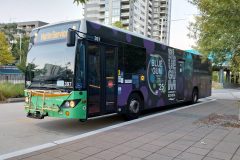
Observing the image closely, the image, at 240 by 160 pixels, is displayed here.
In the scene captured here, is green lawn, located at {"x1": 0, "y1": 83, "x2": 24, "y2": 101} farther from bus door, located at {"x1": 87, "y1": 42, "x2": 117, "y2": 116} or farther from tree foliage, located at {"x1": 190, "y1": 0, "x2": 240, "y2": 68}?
tree foliage, located at {"x1": 190, "y1": 0, "x2": 240, "y2": 68}

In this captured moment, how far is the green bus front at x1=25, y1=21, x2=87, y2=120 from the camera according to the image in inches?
319

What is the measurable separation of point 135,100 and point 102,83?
2270mm

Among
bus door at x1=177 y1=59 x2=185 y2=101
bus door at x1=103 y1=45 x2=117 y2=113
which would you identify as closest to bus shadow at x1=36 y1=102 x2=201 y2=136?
bus door at x1=103 y1=45 x2=117 y2=113

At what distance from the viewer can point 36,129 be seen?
886 cm

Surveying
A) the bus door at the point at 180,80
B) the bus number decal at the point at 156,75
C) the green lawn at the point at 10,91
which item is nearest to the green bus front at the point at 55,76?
the bus number decal at the point at 156,75

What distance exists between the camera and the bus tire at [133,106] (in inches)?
408

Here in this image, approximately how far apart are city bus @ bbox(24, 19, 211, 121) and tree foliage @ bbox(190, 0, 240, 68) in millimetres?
2465

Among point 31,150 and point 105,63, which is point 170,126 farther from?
point 31,150

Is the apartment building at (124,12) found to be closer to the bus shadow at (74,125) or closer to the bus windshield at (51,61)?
the bus shadow at (74,125)

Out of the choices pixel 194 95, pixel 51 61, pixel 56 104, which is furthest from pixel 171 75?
pixel 56 104

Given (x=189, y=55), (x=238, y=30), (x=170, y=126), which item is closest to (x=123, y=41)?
(x=170, y=126)

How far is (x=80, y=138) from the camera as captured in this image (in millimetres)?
7383

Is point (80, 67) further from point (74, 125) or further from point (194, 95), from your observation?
point (194, 95)

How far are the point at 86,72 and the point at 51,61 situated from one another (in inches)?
45.3
